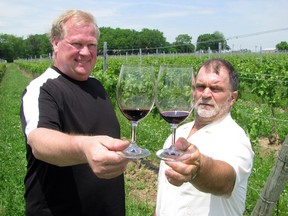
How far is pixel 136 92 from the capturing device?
133 cm

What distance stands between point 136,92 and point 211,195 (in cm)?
99

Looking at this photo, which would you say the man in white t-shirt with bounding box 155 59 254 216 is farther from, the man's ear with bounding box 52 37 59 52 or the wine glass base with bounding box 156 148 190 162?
the man's ear with bounding box 52 37 59 52

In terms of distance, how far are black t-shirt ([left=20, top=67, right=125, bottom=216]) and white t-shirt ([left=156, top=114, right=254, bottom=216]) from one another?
0.43 m

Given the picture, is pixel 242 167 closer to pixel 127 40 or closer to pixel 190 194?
pixel 190 194

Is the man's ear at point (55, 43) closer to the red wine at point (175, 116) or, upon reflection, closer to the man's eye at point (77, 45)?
the man's eye at point (77, 45)

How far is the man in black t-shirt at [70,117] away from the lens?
6.63 ft

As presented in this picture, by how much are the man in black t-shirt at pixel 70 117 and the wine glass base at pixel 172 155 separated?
0.71 m

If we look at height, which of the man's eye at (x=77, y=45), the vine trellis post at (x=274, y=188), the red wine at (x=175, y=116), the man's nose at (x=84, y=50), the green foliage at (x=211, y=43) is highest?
the green foliage at (x=211, y=43)

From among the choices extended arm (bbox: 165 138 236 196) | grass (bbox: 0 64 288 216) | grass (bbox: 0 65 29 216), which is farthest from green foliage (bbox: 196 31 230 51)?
extended arm (bbox: 165 138 236 196)

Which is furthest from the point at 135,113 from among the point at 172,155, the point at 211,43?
the point at 211,43

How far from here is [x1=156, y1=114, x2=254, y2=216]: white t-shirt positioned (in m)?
1.89

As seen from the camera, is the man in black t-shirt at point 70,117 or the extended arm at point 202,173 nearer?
the extended arm at point 202,173

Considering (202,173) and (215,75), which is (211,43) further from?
(202,173)

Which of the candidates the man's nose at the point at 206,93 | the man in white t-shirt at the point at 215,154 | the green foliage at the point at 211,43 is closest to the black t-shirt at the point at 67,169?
the man in white t-shirt at the point at 215,154
